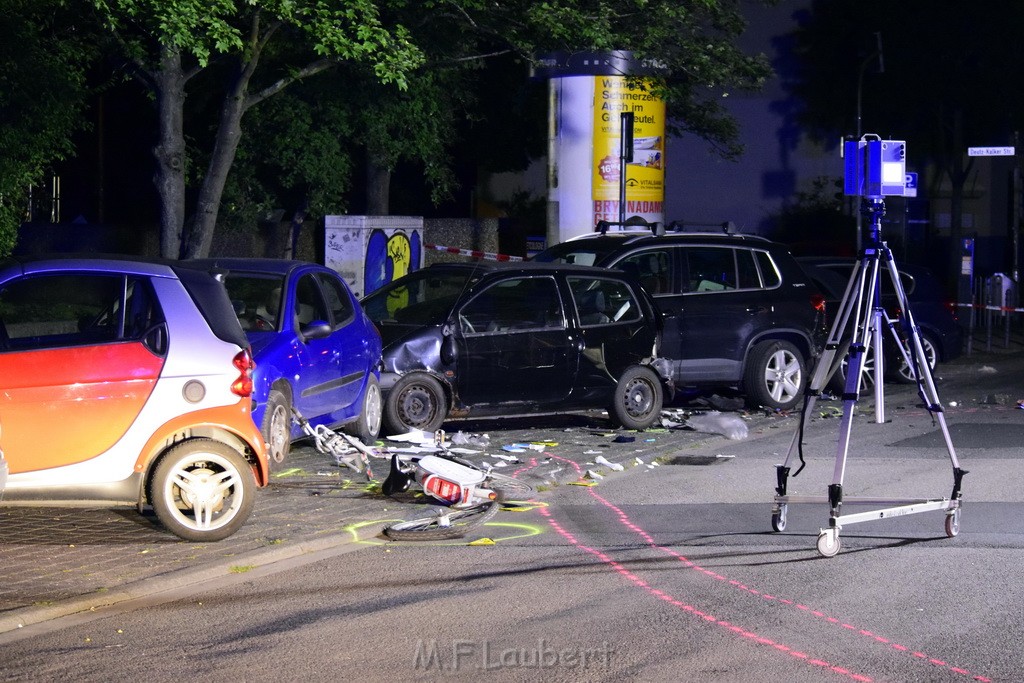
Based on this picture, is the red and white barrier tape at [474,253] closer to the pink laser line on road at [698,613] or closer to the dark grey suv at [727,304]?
the dark grey suv at [727,304]

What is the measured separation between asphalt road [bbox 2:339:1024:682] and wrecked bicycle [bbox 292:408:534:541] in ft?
0.56

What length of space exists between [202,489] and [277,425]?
1919mm

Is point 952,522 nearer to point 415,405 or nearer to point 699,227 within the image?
point 415,405

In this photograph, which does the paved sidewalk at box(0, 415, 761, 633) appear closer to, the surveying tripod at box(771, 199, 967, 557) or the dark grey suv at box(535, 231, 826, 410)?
the surveying tripod at box(771, 199, 967, 557)

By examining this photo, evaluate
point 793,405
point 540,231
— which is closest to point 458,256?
point 540,231

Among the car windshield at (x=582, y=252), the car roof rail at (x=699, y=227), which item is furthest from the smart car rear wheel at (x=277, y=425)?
the car roof rail at (x=699, y=227)

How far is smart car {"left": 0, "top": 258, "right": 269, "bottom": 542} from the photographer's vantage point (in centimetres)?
784

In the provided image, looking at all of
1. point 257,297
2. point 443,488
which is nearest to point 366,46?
point 257,297

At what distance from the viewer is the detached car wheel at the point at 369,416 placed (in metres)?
11.5

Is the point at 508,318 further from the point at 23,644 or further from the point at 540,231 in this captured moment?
the point at 540,231

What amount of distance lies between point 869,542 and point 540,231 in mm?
26366

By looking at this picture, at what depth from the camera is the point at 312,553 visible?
26.4 ft

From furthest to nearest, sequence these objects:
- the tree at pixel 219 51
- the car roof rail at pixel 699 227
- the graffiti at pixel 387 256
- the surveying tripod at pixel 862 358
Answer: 1. the graffiti at pixel 387 256
2. the car roof rail at pixel 699 227
3. the tree at pixel 219 51
4. the surveying tripod at pixel 862 358

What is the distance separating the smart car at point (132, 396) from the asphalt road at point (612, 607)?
809 mm
